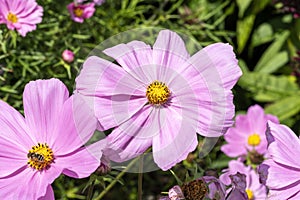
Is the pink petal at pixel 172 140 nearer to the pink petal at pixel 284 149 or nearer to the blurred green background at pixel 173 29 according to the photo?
the pink petal at pixel 284 149

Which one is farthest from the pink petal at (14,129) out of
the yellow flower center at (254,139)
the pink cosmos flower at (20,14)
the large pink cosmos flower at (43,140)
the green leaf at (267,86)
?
the green leaf at (267,86)

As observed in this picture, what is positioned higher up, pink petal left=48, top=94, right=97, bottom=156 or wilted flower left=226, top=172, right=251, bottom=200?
pink petal left=48, top=94, right=97, bottom=156

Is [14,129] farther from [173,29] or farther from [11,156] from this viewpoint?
[173,29]

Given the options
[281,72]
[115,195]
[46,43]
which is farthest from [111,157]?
[281,72]

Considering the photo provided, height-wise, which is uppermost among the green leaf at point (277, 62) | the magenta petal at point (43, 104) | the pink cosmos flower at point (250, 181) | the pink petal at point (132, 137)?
the green leaf at point (277, 62)

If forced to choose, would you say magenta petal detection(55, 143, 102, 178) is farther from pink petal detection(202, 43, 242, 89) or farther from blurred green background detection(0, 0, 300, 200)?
blurred green background detection(0, 0, 300, 200)

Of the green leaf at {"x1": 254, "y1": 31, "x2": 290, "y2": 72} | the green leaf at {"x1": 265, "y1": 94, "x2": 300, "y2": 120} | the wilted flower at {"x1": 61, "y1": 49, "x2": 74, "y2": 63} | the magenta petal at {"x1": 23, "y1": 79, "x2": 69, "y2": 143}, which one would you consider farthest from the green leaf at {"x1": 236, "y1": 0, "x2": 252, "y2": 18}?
the magenta petal at {"x1": 23, "y1": 79, "x2": 69, "y2": 143}

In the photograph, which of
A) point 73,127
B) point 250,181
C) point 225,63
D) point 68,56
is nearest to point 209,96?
point 225,63

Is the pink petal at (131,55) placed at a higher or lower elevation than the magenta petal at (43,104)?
higher
